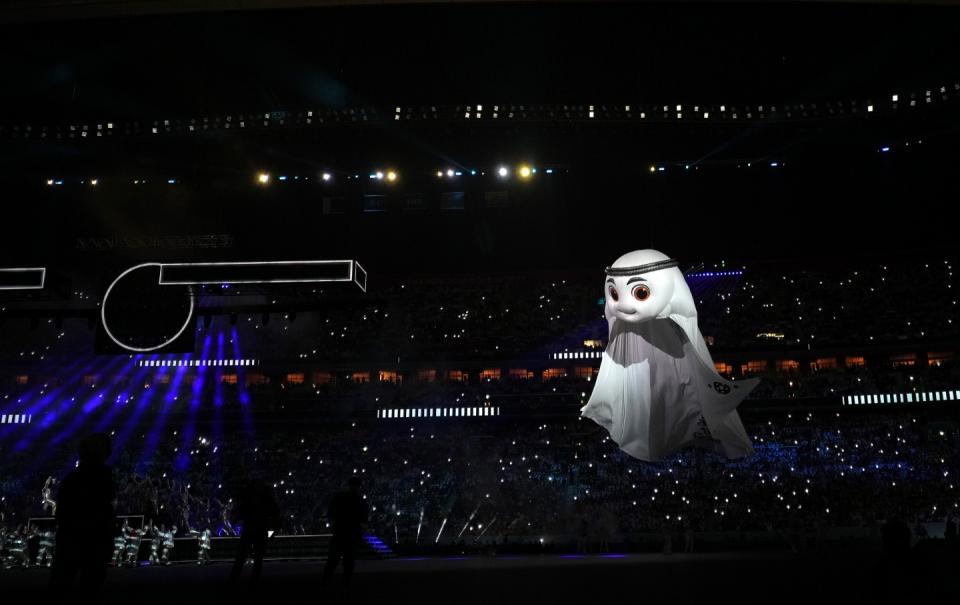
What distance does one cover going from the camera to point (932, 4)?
6012 millimetres

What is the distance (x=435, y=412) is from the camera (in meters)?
30.2

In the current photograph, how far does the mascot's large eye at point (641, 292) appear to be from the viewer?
28.0ft

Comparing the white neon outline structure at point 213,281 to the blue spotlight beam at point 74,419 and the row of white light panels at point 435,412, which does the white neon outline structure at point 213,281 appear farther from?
the blue spotlight beam at point 74,419

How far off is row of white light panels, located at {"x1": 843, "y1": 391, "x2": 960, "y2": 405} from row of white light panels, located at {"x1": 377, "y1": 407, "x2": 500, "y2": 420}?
48.9 ft

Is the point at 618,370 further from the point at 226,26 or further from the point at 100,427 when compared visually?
the point at 100,427

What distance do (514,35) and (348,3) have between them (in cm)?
372

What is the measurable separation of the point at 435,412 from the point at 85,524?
85.6ft

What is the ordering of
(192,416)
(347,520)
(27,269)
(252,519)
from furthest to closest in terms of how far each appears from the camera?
(192,416)
(27,269)
(252,519)
(347,520)

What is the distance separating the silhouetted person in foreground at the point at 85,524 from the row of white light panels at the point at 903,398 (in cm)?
3071

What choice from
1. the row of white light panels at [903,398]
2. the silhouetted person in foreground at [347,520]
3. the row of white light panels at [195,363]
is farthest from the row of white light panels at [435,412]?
the silhouetted person in foreground at [347,520]

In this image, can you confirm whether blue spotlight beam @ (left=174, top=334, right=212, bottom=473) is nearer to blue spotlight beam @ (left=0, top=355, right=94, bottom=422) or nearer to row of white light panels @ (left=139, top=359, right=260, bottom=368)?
row of white light panels @ (left=139, top=359, right=260, bottom=368)

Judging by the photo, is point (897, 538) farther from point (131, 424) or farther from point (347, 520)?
point (131, 424)

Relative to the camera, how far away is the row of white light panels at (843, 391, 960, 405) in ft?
92.7

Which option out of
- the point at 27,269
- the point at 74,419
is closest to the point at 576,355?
the point at 74,419
